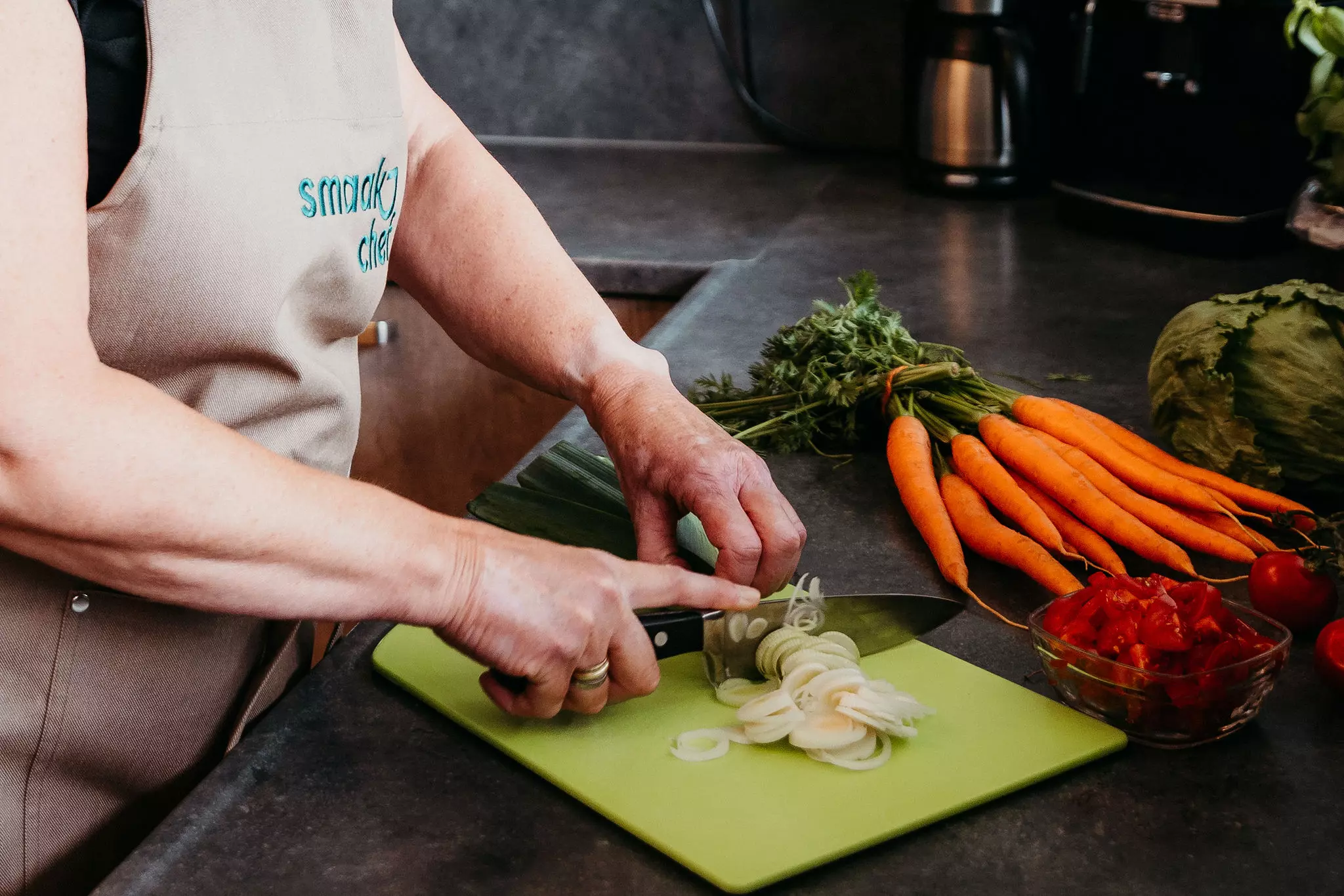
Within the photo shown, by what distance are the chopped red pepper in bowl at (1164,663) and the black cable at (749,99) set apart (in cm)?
199

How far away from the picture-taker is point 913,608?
101 centimetres

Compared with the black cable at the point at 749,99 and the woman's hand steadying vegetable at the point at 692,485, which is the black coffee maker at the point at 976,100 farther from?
the woman's hand steadying vegetable at the point at 692,485

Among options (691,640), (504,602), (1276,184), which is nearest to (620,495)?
(691,640)

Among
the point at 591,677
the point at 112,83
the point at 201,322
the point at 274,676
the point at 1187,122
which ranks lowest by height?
the point at 274,676

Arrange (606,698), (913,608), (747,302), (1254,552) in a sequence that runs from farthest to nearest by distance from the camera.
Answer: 1. (747,302)
2. (1254,552)
3. (913,608)
4. (606,698)

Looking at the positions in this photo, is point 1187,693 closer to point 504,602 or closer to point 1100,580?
point 1100,580

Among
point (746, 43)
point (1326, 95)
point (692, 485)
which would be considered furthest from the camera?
point (746, 43)

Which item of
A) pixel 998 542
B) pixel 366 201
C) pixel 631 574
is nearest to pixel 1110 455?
pixel 998 542

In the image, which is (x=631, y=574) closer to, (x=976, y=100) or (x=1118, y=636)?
(x=1118, y=636)

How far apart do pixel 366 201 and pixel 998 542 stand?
62 cm

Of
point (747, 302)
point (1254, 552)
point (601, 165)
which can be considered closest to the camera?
point (1254, 552)

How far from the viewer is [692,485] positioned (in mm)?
1058

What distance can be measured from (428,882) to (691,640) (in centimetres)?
27

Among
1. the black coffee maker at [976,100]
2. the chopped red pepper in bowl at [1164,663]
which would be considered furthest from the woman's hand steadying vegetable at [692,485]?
the black coffee maker at [976,100]
